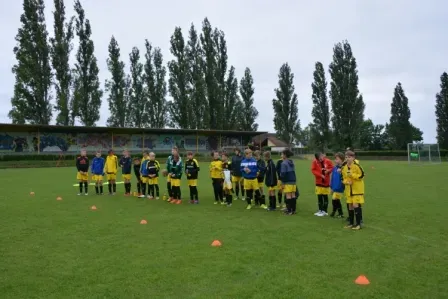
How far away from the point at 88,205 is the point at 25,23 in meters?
34.5

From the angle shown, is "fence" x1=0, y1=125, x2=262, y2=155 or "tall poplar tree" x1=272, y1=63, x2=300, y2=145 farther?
"tall poplar tree" x1=272, y1=63, x2=300, y2=145

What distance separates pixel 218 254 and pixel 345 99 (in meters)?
51.7

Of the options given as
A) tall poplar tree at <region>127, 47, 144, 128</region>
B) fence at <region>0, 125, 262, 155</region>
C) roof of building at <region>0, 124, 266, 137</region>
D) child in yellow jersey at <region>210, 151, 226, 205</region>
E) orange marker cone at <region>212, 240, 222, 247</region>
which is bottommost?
orange marker cone at <region>212, 240, 222, 247</region>

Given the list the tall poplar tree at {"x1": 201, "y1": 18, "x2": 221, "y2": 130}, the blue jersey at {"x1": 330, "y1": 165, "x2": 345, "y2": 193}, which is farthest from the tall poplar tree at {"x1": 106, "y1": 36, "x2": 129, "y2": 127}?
the blue jersey at {"x1": 330, "y1": 165, "x2": 345, "y2": 193}

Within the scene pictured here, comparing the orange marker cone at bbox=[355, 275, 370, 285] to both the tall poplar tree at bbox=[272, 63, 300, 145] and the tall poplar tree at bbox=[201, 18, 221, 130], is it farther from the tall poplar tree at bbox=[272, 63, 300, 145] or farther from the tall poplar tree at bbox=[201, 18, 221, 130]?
the tall poplar tree at bbox=[272, 63, 300, 145]

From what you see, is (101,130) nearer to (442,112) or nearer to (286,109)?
(286,109)

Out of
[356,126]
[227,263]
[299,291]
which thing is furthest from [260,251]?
[356,126]

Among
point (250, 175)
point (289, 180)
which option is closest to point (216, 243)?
point (289, 180)

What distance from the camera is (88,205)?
484 inches

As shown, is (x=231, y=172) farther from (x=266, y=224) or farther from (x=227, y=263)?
(x=227, y=263)

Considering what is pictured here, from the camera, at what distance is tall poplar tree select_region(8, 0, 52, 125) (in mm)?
38656

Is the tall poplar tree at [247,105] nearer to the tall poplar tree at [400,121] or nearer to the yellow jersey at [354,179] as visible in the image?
the tall poplar tree at [400,121]

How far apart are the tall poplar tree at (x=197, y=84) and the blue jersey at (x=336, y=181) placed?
39954mm

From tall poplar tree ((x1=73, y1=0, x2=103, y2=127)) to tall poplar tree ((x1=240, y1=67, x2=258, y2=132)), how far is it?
23322 mm
